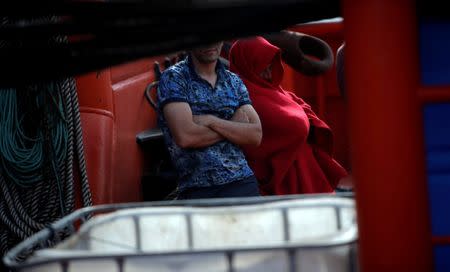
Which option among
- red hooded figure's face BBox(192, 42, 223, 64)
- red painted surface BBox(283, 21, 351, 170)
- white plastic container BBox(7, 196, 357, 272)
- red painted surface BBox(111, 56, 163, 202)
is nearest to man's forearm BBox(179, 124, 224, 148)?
red hooded figure's face BBox(192, 42, 223, 64)

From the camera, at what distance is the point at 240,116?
4078 mm

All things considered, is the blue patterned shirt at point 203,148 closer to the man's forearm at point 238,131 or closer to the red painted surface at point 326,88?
the man's forearm at point 238,131

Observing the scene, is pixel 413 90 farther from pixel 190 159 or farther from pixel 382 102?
pixel 190 159

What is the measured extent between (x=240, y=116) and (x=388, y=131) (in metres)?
2.79

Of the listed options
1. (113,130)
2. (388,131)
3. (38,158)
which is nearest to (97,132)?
(113,130)

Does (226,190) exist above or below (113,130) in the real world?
below

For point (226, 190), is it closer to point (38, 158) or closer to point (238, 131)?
point (238, 131)

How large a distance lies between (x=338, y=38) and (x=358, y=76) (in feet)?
19.5

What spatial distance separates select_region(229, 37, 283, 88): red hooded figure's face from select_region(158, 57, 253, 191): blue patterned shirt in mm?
676

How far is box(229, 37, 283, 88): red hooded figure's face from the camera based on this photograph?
472cm

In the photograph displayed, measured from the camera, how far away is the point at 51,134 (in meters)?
4.17

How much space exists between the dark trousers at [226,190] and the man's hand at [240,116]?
25 cm

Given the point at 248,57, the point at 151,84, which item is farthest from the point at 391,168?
the point at 151,84

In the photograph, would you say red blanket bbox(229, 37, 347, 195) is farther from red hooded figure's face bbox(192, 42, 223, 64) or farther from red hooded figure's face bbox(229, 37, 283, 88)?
red hooded figure's face bbox(192, 42, 223, 64)
